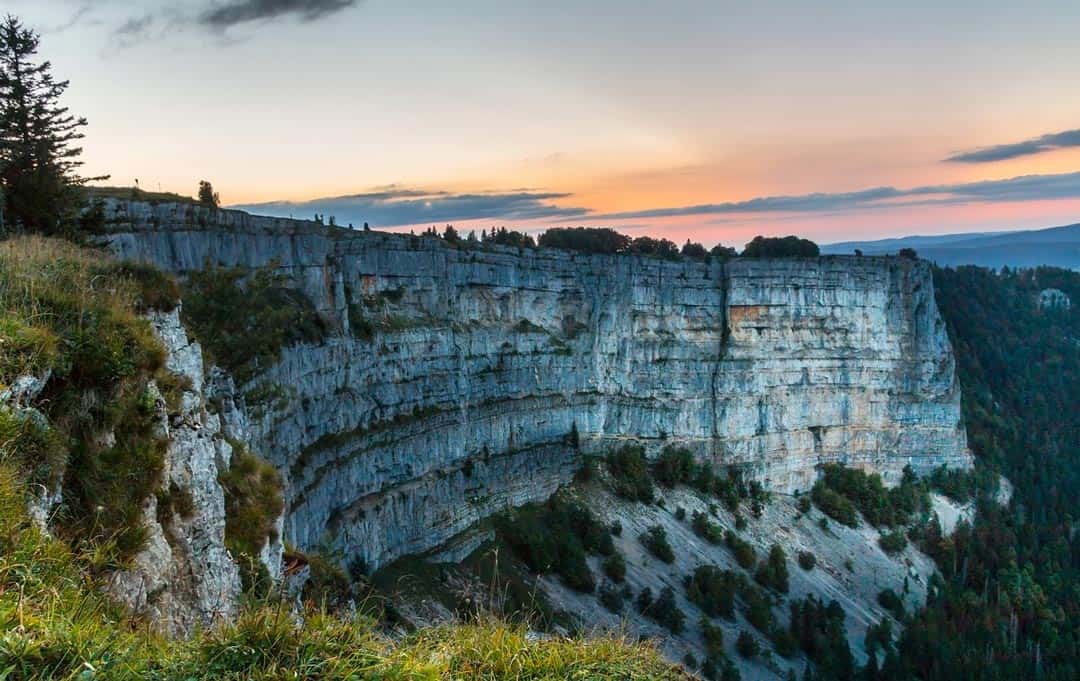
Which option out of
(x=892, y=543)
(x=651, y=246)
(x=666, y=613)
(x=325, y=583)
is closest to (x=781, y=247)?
(x=651, y=246)

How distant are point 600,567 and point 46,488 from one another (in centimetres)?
3830

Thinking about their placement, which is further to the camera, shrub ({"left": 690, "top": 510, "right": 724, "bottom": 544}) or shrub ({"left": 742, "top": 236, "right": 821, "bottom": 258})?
shrub ({"left": 742, "top": 236, "right": 821, "bottom": 258})

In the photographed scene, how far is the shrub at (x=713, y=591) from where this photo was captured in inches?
1693

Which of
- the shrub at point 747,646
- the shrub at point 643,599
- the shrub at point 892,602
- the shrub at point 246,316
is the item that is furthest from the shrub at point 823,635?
the shrub at point 246,316

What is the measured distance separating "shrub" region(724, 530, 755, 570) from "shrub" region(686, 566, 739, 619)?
12.8ft

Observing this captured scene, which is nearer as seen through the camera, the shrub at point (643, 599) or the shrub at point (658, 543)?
the shrub at point (643, 599)

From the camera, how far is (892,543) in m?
58.3

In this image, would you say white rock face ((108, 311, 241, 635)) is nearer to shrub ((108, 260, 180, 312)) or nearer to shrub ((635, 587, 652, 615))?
shrub ((108, 260, 180, 312))

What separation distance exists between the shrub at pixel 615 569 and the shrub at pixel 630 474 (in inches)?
323

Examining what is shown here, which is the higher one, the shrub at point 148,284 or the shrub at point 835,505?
the shrub at point 148,284

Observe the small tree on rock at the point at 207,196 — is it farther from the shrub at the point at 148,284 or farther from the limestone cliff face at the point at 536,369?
the shrub at the point at 148,284

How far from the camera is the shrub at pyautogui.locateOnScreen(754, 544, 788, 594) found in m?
48.7

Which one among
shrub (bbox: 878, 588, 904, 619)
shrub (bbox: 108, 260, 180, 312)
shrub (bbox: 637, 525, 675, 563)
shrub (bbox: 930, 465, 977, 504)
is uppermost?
shrub (bbox: 108, 260, 180, 312)

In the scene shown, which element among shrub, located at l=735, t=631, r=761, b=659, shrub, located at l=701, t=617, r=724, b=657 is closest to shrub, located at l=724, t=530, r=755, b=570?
shrub, located at l=735, t=631, r=761, b=659
